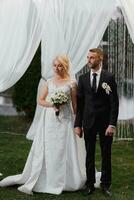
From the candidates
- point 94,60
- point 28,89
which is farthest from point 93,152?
point 28,89

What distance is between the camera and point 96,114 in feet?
22.0

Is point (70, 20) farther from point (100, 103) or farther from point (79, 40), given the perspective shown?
point (100, 103)

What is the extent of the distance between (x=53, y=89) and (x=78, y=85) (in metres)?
0.35

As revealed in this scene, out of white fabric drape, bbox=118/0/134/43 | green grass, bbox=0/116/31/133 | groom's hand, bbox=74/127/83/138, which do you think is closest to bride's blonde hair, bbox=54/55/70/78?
groom's hand, bbox=74/127/83/138

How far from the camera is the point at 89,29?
7.50 metres

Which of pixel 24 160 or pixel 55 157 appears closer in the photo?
pixel 55 157

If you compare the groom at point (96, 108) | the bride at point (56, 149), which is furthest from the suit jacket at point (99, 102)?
the bride at point (56, 149)

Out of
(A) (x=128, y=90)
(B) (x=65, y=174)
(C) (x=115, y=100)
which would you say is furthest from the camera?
(A) (x=128, y=90)

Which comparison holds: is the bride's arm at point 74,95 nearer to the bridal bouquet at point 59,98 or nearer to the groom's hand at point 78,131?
the bridal bouquet at point 59,98

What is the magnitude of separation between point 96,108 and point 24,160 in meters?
2.72

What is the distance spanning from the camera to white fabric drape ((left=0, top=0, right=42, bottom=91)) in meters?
7.46

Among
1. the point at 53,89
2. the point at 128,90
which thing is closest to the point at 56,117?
the point at 53,89

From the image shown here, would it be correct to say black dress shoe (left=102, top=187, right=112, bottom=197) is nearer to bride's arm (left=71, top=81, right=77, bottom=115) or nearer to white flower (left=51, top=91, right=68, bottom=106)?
bride's arm (left=71, top=81, right=77, bottom=115)

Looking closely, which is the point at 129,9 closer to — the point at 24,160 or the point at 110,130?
the point at 110,130
